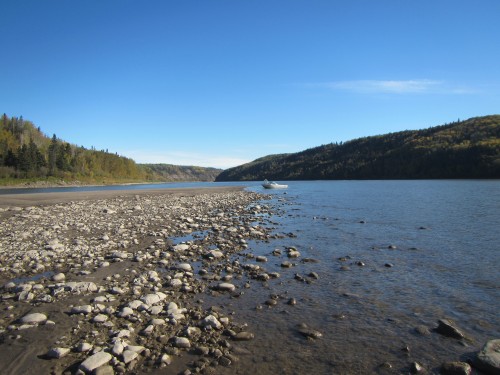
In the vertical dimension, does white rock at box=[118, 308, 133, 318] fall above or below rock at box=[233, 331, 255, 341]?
above

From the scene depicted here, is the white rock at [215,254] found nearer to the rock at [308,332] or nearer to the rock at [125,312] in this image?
the rock at [125,312]

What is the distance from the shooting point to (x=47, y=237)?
16016 mm

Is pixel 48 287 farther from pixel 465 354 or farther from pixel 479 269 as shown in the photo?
pixel 479 269

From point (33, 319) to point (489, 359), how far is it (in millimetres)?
9779

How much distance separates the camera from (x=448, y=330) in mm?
7285

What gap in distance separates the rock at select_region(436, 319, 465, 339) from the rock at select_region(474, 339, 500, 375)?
694mm

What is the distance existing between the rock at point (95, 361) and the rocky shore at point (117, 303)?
0.02m

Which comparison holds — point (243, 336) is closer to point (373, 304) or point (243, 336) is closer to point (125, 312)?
point (125, 312)

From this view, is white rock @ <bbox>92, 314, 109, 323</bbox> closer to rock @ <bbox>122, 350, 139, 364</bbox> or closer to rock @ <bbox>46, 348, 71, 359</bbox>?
rock @ <bbox>46, 348, 71, 359</bbox>

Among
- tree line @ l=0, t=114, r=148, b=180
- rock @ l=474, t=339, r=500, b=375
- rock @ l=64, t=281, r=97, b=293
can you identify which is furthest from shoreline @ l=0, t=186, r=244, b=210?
tree line @ l=0, t=114, r=148, b=180

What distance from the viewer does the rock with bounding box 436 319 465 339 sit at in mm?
7168

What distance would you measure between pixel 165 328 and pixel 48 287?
15.3ft

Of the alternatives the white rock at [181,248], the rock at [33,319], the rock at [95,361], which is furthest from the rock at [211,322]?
the white rock at [181,248]

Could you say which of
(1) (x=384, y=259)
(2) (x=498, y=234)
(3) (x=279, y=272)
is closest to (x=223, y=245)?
(3) (x=279, y=272)
